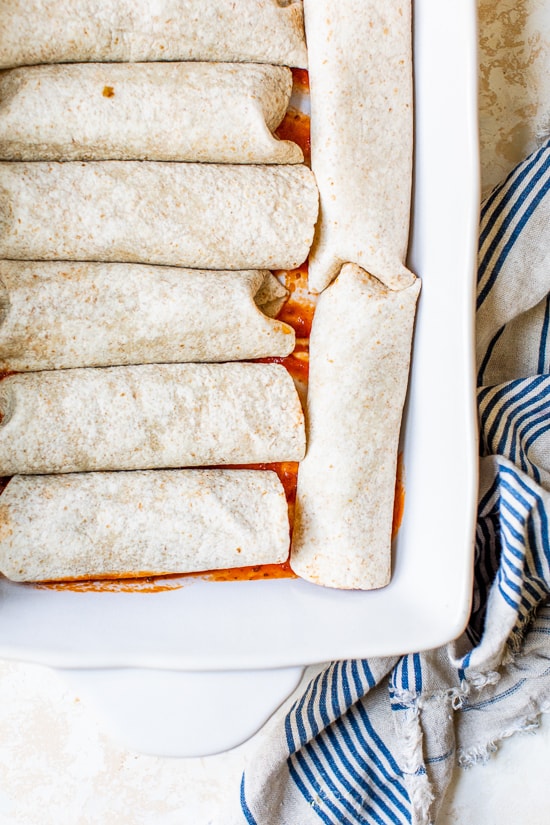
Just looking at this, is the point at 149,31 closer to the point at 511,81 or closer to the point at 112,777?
the point at 511,81

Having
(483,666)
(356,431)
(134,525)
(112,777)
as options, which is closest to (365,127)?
(356,431)

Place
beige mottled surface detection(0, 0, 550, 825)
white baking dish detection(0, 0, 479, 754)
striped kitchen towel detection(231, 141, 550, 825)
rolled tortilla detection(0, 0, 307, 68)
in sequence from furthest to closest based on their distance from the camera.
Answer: beige mottled surface detection(0, 0, 550, 825)
striped kitchen towel detection(231, 141, 550, 825)
rolled tortilla detection(0, 0, 307, 68)
white baking dish detection(0, 0, 479, 754)

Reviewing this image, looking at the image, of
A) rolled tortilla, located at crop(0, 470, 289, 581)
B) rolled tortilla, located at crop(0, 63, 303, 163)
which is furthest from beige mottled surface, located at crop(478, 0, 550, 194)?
rolled tortilla, located at crop(0, 470, 289, 581)

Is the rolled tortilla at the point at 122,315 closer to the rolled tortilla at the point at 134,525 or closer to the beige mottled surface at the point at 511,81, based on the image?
the rolled tortilla at the point at 134,525

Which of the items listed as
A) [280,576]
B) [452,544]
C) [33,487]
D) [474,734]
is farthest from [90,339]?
[474,734]

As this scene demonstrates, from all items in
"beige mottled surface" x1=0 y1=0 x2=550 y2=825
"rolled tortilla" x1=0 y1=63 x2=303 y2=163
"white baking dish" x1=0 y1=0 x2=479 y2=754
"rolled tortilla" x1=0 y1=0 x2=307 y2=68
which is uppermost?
"rolled tortilla" x1=0 y1=0 x2=307 y2=68

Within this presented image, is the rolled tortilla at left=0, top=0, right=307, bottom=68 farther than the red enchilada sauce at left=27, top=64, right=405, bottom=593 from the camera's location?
No

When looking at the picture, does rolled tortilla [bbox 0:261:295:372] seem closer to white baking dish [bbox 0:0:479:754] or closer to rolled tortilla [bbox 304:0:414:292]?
rolled tortilla [bbox 304:0:414:292]

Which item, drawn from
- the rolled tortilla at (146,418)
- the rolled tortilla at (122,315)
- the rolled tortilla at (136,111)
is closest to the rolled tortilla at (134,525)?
the rolled tortilla at (146,418)
